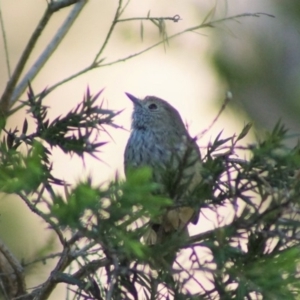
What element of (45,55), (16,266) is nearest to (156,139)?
(45,55)

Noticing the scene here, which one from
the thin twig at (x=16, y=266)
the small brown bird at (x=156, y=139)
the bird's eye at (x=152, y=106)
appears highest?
Answer: the bird's eye at (x=152, y=106)

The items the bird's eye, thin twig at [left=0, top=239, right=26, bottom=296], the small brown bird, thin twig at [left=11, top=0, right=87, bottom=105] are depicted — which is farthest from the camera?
the bird's eye

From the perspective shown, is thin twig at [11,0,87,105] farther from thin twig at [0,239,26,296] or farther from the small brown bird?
thin twig at [0,239,26,296]

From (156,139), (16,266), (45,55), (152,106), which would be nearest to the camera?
(16,266)

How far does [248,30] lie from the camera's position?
16.9 ft

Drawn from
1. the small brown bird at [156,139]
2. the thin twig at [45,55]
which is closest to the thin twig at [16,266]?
the small brown bird at [156,139]

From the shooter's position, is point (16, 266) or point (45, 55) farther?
point (45, 55)

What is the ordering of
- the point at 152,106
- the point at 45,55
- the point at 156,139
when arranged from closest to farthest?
1. the point at 45,55
2. the point at 156,139
3. the point at 152,106

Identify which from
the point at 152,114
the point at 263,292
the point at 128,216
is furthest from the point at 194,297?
the point at 152,114

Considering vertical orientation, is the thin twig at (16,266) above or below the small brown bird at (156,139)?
below

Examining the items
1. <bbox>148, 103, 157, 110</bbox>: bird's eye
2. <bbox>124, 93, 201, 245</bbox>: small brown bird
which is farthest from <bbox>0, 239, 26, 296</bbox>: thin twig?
<bbox>148, 103, 157, 110</bbox>: bird's eye

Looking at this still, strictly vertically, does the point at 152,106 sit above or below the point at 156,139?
above

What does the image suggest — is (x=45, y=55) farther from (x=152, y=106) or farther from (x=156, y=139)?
(x=152, y=106)

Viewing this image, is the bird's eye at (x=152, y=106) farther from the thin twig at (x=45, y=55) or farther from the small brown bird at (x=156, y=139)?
the thin twig at (x=45, y=55)
